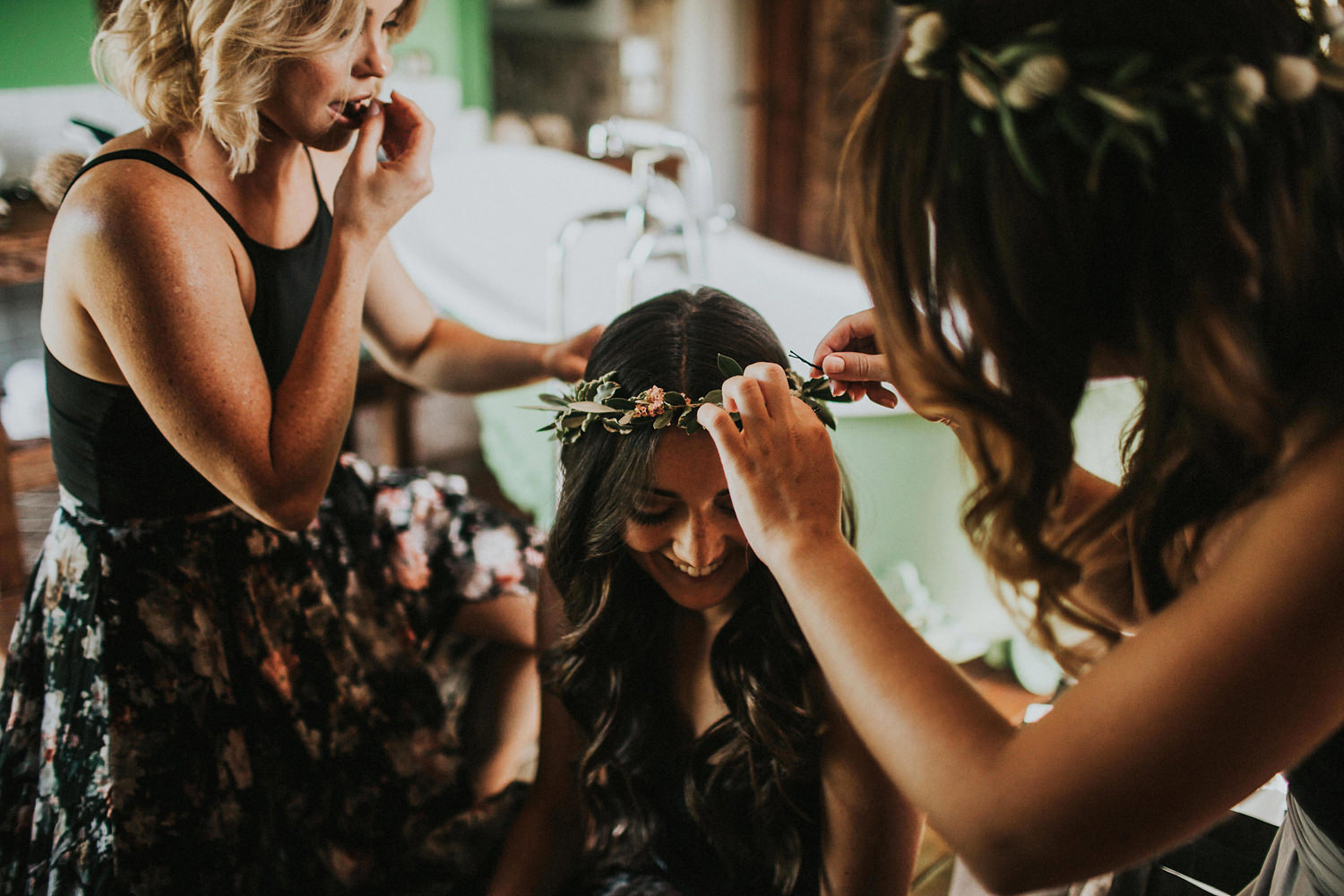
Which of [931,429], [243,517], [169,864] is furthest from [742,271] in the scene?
[169,864]

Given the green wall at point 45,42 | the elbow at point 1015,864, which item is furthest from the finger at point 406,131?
the green wall at point 45,42

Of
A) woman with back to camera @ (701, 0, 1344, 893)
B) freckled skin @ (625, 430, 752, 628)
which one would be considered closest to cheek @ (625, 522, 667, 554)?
freckled skin @ (625, 430, 752, 628)

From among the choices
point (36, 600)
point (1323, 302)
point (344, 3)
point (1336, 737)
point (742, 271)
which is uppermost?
point (344, 3)

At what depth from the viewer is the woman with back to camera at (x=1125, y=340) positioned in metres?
0.65

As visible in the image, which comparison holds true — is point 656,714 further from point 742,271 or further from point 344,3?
point 742,271

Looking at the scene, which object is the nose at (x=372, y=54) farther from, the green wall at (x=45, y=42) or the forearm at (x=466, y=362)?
the green wall at (x=45, y=42)

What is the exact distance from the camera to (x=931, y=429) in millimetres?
2189

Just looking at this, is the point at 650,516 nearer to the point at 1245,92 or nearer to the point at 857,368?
the point at 857,368

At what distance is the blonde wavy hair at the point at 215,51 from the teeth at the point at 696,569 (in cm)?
69

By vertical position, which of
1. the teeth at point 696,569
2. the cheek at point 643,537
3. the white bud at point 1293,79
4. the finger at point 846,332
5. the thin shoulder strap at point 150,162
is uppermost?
the white bud at point 1293,79

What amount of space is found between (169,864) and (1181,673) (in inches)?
45.0

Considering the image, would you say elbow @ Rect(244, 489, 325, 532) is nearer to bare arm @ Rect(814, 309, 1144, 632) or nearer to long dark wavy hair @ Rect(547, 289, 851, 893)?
long dark wavy hair @ Rect(547, 289, 851, 893)

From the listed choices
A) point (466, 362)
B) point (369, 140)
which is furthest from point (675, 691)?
point (369, 140)

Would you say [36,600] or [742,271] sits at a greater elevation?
[36,600]
